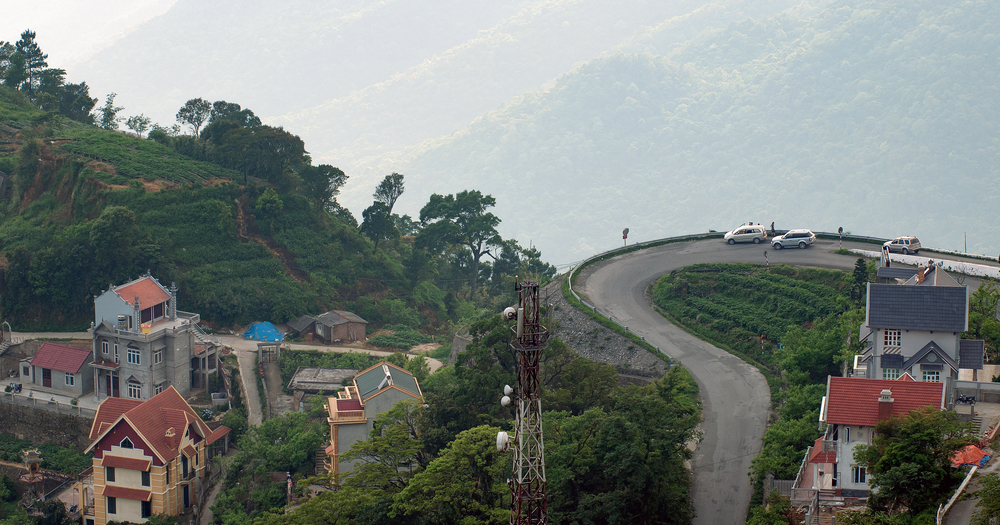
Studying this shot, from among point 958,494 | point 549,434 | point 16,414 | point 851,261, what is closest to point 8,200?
point 16,414

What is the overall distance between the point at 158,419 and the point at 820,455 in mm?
38729

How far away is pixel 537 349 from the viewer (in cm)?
2792

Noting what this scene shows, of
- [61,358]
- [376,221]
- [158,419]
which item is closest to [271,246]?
[376,221]

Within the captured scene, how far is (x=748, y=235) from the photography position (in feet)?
250

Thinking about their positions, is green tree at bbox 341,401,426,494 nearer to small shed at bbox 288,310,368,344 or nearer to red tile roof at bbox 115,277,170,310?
red tile roof at bbox 115,277,170,310

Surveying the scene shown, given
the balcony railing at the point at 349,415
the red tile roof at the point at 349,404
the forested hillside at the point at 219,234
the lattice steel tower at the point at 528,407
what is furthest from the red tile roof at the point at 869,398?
the forested hillside at the point at 219,234

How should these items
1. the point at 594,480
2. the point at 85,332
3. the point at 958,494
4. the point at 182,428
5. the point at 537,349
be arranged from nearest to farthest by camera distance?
the point at 537,349
the point at 958,494
the point at 594,480
the point at 182,428
the point at 85,332

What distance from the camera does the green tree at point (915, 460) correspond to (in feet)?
111

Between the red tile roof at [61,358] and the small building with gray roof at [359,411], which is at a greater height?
the red tile roof at [61,358]

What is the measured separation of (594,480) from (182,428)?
92.5ft

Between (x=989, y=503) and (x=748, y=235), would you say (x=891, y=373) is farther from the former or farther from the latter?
(x=748, y=235)

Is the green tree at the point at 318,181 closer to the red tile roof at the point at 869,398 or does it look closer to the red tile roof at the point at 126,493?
the red tile roof at the point at 126,493

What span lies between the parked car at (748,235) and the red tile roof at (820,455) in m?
34.7

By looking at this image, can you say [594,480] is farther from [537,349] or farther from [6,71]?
[6,71]
